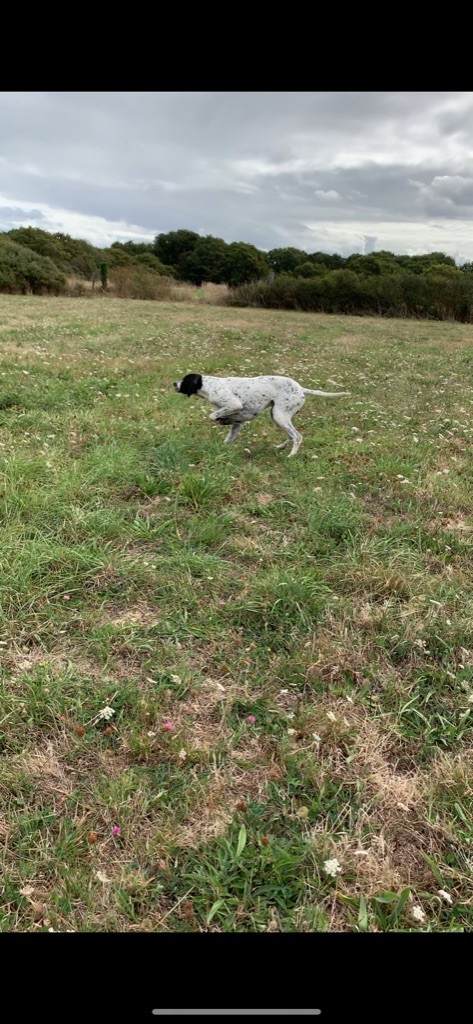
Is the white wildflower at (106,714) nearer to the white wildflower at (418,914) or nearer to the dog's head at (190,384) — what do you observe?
the white wildflower at (418,914)

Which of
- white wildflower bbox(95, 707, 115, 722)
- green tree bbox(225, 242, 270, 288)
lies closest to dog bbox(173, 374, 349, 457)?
white wildflower bbox(95, 707, 115, 722)

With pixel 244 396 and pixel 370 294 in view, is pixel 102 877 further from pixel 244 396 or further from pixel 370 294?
pixel 370 294

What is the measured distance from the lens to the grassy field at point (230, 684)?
1762mm

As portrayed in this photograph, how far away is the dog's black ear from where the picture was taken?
4906 mm

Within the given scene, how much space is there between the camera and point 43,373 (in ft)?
25.4

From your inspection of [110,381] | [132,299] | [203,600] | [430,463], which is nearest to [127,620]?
[203,600]

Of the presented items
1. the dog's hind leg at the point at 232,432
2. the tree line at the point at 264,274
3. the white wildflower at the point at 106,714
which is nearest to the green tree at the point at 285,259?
the tree line at the point at 264,274

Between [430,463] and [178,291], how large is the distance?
2535cm

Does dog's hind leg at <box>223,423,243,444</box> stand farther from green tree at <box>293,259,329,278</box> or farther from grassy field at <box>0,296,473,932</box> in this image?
green tree at <box>293,259,329,278</box>

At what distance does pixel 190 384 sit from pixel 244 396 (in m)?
0.55

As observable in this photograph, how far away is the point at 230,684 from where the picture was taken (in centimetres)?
259

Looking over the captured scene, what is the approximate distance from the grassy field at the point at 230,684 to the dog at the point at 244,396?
35cm

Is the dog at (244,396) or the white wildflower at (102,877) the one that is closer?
the white wildflower at (102,877)
